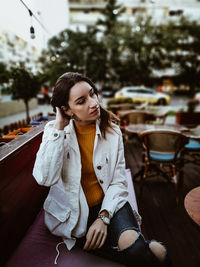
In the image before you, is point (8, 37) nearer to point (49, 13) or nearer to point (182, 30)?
point (49, 13)

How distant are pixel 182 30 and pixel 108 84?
1002cm

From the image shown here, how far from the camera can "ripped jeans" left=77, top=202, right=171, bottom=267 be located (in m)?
1.13

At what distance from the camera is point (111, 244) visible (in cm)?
136

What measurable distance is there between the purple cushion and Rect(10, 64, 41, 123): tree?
3.29 metres

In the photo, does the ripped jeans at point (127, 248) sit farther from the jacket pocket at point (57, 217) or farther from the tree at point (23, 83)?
the tree at point (23, 83)

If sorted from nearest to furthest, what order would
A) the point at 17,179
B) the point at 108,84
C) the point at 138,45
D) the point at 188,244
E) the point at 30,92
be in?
the point at 17,179 < the point at 188,244 < the point at 30,92 < the point at 138,45 < the point at 108,84

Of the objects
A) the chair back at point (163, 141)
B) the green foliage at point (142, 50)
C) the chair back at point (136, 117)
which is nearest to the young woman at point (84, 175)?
the chair back at point (163, 141)

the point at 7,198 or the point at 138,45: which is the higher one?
the point at 138,45

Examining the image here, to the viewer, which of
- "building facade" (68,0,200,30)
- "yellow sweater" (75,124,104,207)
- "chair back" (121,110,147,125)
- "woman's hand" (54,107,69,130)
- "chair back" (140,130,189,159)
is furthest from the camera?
"building facade" (68,0,200,30)

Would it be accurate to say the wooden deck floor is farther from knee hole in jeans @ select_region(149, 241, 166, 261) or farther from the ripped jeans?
knee hole in jeans @ select_region(149, 241, 166, 261)

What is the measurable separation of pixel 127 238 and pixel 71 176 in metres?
0.53

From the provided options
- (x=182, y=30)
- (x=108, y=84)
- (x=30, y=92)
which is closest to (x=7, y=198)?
(x=30, y=92)

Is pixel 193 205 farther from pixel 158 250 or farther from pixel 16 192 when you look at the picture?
pixel 16 192

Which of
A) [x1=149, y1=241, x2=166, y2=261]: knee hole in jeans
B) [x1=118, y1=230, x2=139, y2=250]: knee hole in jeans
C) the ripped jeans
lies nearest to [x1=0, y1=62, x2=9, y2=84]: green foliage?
the ripped jeans
